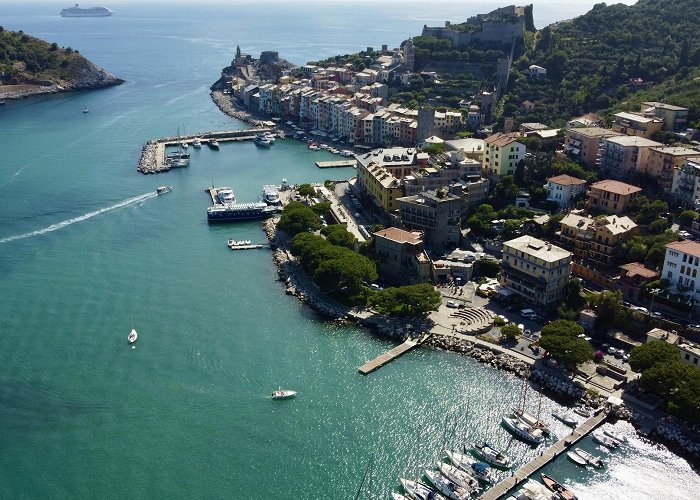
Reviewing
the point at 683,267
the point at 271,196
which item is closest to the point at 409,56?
the point at 271,196

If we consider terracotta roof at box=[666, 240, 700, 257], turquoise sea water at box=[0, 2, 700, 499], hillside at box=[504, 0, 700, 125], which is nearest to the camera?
turquoise sea water at box=[0, 2, 700, 499]

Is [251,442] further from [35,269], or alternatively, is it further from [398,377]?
[35,269]

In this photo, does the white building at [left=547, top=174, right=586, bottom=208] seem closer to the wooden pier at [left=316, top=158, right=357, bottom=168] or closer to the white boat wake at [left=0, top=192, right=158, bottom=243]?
the wooden pier at [left=316, top=158, right=357, bottom=168]

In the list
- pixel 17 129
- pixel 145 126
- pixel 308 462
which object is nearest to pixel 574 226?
pixel 308 462

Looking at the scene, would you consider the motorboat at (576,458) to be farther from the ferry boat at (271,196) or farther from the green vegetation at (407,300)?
the ferry boat at (271,196)

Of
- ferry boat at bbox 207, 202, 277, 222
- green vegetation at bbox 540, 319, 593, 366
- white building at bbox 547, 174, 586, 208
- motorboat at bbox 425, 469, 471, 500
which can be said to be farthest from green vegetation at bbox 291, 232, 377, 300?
white building at bbox 547, 174, 586, 208

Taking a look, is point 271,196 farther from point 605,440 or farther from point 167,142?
point 605,440
